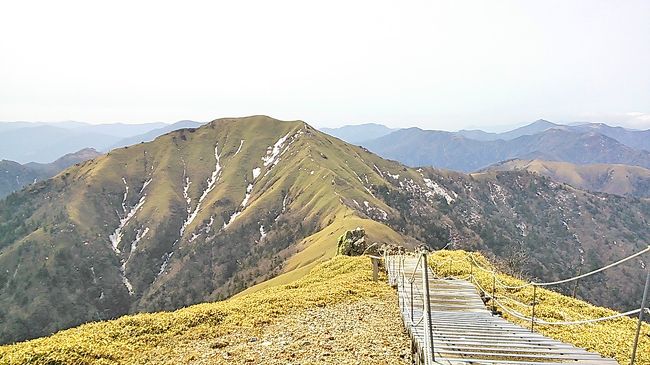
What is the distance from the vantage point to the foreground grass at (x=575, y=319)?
46.0 ft

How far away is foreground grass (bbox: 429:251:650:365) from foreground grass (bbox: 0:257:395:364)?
548 centimetres

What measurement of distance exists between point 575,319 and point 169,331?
16.0m

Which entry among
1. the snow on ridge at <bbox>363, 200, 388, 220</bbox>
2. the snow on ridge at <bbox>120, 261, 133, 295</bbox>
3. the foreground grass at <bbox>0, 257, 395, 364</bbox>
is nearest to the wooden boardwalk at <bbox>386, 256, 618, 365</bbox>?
the foreground grass at <bbox>0, 257, 395, 364</bbox>

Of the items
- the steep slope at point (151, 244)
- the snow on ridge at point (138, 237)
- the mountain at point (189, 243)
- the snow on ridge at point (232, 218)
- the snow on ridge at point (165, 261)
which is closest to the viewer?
the mountain at point (189, 243)

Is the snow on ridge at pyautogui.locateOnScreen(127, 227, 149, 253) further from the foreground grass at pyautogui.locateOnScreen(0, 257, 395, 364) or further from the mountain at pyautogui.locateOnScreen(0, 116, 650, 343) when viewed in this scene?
the foreground grass at pyautogui.locateOnScreen(0, 257, 395, 364)

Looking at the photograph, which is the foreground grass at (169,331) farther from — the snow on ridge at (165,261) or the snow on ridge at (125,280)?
the snow on ridge at (165,261)

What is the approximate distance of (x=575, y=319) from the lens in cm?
1825

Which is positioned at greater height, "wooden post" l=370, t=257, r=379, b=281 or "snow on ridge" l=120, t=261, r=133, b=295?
"wooden post" l=370, t=257, r=379, b=281

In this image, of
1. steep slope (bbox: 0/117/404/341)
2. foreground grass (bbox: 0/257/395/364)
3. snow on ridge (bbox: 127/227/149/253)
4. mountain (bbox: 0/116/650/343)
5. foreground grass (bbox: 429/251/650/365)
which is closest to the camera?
foreground grass (bbox: 0/257/395/364)

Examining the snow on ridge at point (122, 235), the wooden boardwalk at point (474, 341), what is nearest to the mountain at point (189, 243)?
the snow on ridge at point (122, 235)

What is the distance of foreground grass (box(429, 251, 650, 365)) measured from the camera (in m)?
14.0

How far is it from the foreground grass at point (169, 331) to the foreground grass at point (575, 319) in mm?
5476

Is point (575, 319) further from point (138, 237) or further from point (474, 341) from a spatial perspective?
point (138, 237)

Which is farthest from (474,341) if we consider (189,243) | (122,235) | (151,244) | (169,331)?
(122,235)
